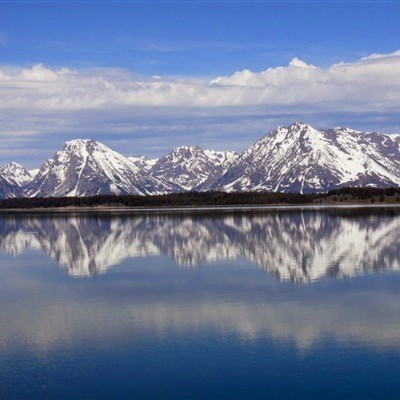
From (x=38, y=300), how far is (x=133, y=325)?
44.2 ft

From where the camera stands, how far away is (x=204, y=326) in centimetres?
3866

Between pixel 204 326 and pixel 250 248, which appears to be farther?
pixel 250 248

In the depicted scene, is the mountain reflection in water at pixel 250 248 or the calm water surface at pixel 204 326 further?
the mountain reflection in water at pixel 250 248

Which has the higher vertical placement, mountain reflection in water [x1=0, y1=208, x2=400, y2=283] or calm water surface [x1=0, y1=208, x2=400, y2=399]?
calm water surface [x1=0, y1=208, x2=400, y2=399]

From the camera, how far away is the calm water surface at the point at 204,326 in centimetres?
2866

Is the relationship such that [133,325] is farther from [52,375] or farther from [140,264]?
[140,264]

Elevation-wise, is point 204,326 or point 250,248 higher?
point 204,326

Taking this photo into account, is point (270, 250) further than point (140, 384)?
Yes

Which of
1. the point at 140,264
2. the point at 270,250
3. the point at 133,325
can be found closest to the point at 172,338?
the point at 133,325

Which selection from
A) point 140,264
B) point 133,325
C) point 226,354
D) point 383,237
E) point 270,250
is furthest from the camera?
point 383,237

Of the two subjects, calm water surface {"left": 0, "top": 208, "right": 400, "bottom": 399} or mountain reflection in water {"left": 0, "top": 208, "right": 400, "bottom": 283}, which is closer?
calm water surface {"left": 0, "top": 208, "right": 400, "bottom": 399}

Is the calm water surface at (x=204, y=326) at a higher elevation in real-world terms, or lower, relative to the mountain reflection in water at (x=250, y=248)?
higher

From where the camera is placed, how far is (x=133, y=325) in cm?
3934

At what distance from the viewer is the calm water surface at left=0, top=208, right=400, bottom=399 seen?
28.7 m
